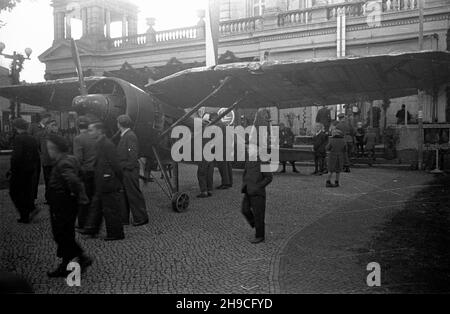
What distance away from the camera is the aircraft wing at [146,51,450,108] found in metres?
7.07

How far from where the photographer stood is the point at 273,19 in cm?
2483

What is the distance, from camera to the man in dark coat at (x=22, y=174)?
25.0 ft

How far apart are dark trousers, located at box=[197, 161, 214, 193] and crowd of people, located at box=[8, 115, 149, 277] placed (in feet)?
10.6

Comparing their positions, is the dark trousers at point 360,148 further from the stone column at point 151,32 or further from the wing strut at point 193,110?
the stone column at point 151,32

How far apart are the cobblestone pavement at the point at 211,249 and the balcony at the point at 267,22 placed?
14642 mm

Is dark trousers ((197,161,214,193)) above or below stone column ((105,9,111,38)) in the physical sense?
below

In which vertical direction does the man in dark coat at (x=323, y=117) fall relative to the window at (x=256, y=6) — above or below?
below

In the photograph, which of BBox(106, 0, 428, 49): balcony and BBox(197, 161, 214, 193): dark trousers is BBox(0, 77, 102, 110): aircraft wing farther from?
BBox(106, 0, 428, 49): balcony

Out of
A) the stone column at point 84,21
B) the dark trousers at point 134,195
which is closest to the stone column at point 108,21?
the stone column at point 84,21

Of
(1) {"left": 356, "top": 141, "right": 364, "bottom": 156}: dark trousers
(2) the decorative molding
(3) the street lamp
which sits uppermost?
(2) the decorative molding

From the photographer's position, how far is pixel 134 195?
7387 mm

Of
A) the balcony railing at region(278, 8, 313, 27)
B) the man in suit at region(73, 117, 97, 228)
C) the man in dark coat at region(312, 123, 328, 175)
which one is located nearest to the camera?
the man in suit at region(73, 117, 97, 228)

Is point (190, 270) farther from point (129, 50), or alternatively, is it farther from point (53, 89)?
point (129, 50)

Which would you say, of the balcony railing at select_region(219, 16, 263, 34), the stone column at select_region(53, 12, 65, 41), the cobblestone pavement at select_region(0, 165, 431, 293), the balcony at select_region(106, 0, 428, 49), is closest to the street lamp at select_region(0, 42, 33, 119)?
the stone column at select_region(53, 12, 65, 41)
